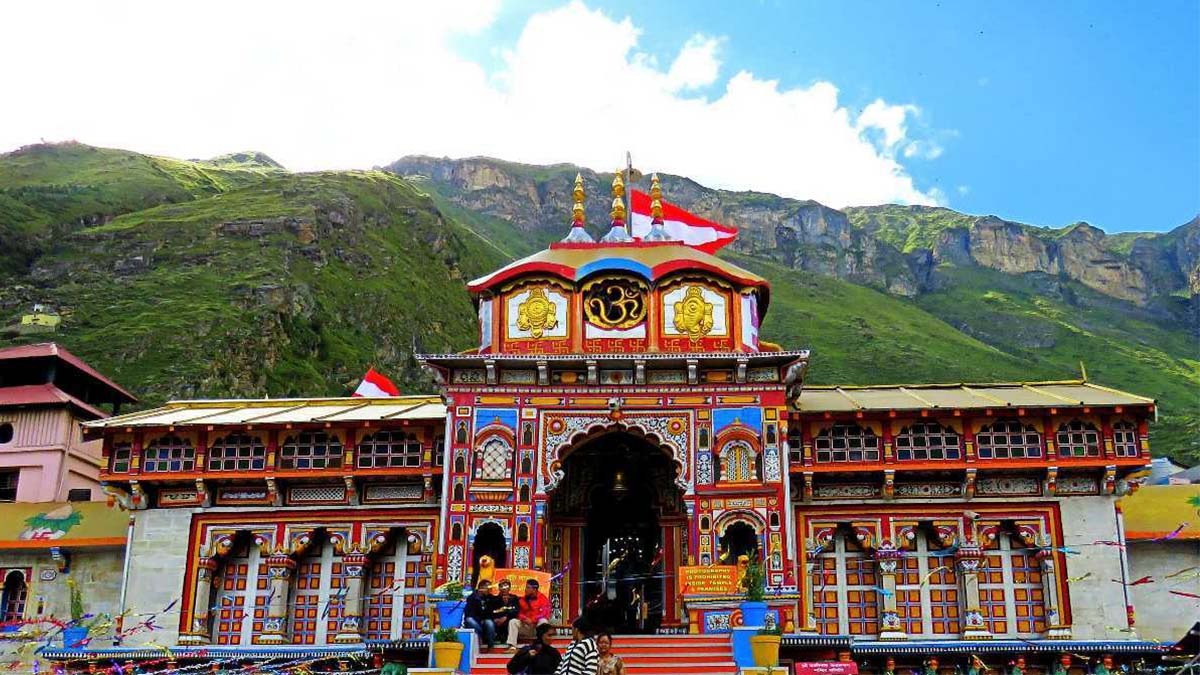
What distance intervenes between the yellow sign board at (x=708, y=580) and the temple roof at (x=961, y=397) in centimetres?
547

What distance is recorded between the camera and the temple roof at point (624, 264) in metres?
28.7

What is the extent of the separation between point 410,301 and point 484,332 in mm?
90552

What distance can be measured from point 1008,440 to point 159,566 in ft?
73.2

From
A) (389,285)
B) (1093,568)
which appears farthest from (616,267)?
(389,285)

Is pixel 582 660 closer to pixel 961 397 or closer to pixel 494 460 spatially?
pixel 494 460

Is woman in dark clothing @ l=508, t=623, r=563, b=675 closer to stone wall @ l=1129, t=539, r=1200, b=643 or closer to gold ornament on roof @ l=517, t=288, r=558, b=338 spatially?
gold ornament on roof @ l=517, t=288, r=558, b=338

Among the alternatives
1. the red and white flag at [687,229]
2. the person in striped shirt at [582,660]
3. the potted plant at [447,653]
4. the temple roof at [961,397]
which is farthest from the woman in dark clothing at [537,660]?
the red and white flag at [687,229]

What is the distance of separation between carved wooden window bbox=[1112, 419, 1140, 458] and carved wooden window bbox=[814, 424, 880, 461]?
5935mm

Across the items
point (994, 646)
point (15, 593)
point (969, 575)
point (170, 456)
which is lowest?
point (994, 646)

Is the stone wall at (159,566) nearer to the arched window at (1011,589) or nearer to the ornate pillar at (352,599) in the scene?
the ornate pillar at (352,599)

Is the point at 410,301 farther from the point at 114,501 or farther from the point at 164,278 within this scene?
the point at 114,501

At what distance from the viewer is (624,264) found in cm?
2877

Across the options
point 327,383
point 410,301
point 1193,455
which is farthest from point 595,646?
point 410,301

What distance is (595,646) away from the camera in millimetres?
15680
